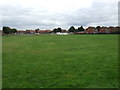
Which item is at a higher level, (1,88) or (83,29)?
(83,29)

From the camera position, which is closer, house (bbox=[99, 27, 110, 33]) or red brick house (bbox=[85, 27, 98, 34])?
house (bbox=[99, 27, 110, 33])

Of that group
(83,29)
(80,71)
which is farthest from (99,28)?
(80,71)

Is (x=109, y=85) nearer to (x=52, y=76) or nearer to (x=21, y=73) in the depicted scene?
(x=52, y=76)

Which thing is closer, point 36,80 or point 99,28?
point 36,80

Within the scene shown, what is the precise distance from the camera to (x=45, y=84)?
186 inches

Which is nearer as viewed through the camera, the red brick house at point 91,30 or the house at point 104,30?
the house at point 104,30

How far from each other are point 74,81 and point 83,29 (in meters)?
102

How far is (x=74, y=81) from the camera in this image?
16.5 feet

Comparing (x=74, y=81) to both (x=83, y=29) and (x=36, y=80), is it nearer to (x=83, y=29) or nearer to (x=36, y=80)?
(x=36, y=80)

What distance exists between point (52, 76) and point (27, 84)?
115cm

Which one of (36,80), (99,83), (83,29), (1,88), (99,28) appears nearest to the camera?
(1,88)

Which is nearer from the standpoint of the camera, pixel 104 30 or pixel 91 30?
pixel 104 30

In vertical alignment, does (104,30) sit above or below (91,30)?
below

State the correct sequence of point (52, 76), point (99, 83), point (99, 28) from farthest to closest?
point (99, 28)
point (52, 76)
point (99, 83)
